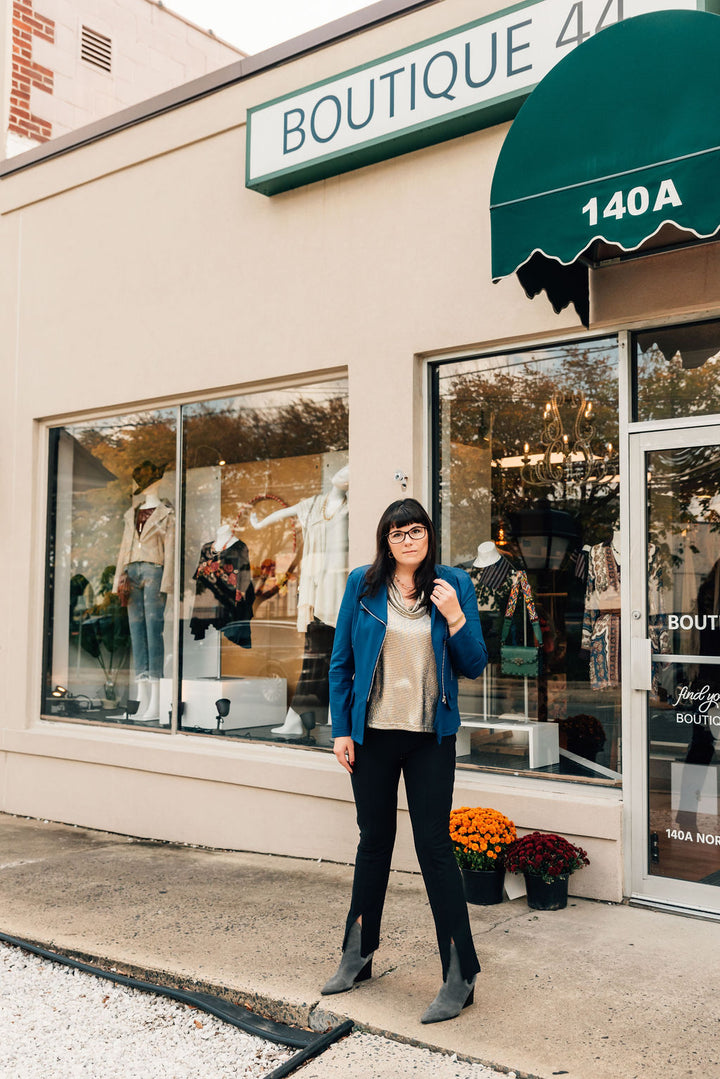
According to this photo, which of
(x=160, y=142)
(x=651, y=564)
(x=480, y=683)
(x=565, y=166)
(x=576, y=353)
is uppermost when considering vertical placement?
(x=160, y=142)

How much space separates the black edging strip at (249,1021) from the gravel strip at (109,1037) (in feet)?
0.10

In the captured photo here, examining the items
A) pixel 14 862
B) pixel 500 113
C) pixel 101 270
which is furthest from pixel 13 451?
pixel 500 113

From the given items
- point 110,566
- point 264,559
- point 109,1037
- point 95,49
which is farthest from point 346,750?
point 95,49

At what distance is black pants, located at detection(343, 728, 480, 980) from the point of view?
12.0 feet

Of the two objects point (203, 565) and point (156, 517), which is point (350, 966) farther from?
point (156, 517)

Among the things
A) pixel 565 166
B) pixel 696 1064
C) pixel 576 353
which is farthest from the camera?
pixel 576 353

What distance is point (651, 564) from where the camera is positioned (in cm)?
506

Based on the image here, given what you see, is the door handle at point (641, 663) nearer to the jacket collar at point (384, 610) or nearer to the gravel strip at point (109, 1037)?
the jacket collar at point (384, 610)

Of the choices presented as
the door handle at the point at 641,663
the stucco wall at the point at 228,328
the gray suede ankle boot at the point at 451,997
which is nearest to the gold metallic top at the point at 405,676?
the gray suede ankle boot at the point at 451,997

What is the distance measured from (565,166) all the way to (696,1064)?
142 inches

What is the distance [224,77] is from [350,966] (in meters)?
5.78

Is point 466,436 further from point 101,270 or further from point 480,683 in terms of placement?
point 101,270

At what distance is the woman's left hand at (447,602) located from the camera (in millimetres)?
3648

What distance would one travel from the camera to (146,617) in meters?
7.47
